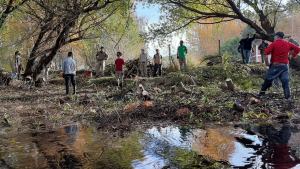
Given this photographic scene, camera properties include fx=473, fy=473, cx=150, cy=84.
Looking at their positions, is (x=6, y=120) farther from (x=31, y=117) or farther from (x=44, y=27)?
(x=44, y=27)

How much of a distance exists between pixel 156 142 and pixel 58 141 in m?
1.92

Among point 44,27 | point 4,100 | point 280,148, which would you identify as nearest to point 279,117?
point 280,148

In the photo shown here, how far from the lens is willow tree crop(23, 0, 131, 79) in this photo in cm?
1983

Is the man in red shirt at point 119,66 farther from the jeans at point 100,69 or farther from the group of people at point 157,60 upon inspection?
the jeans at point 100,69

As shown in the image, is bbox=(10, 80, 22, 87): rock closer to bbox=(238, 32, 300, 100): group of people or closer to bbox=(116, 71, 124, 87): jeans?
bbox=(116, 71, 124, 87): jeans

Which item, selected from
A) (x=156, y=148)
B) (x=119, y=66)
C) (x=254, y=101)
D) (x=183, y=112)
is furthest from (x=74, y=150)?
(x=119, y=66)

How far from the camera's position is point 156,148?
304 inches

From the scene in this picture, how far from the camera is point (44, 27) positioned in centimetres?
2252

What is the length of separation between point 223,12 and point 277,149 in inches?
620

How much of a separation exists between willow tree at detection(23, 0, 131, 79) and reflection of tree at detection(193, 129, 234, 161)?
481 inches

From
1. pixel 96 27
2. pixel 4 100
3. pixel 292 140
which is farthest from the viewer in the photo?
pixel 96 27

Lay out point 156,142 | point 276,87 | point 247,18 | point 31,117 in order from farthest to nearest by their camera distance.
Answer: point 247,18, point 276,87, point 31,117, point 156,142

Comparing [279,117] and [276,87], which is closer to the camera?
[279,117]

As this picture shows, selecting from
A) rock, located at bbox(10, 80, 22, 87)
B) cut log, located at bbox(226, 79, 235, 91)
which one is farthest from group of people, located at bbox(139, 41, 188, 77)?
cut log, located at bbox(226, 79, 235, 91)
